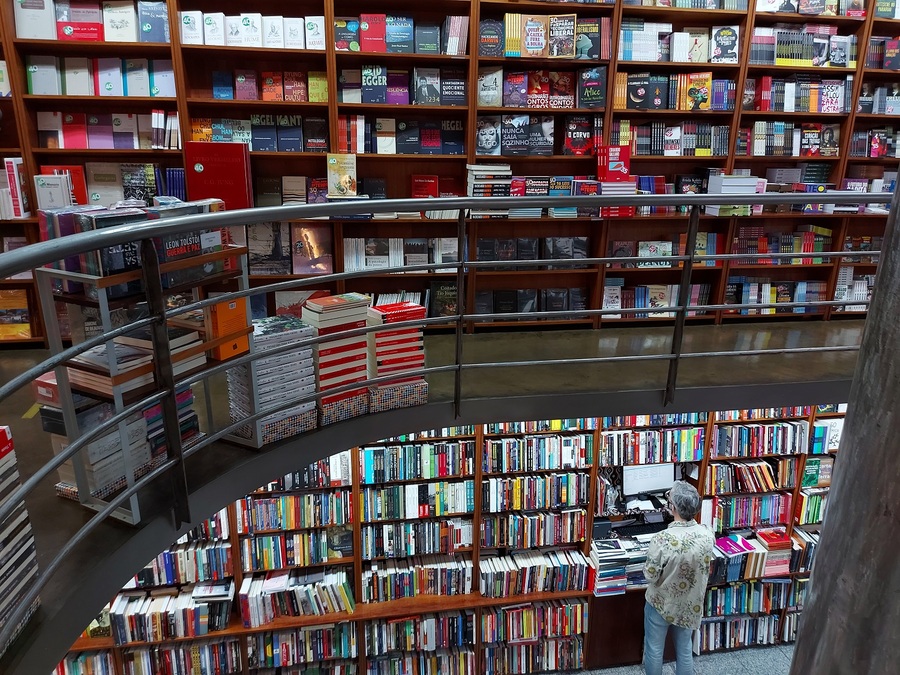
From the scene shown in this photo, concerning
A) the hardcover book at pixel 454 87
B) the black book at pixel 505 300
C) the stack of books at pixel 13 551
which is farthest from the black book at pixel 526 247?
the stack of books at pixel 13 551

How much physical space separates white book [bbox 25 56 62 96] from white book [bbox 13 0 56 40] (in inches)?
5.3

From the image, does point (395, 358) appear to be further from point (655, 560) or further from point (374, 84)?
point (655, 560)

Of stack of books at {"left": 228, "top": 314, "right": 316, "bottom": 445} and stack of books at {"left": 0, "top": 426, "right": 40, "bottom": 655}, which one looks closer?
stack of books at {"left": 0, "top": 426, "right": 40, "bottom": 655}

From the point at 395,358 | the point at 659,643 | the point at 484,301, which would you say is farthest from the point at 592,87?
the point at 659,643

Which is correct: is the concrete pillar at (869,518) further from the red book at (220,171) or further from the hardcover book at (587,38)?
the hardcover book at (587,38)

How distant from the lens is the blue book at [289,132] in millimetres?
3730

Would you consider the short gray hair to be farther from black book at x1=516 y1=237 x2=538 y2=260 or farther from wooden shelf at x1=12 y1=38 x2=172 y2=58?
wooden shelf at x1=12 y1=38 x2=172 y2=58

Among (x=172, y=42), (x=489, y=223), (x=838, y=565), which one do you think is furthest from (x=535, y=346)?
(x=838, y=565)

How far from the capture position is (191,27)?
3.44 metres

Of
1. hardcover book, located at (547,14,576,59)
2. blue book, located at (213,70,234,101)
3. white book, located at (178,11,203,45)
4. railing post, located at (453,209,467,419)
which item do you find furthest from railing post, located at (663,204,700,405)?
white book, located at (178,11,203,45)

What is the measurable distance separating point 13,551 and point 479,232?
124 inches

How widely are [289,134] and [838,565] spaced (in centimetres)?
367

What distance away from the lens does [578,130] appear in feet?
12.9

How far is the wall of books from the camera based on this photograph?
158 inches
